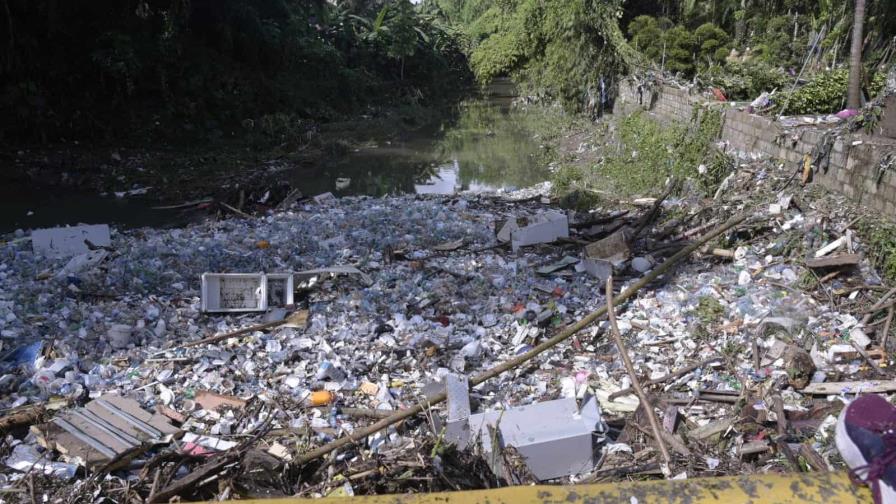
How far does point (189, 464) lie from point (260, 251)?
10.7ft

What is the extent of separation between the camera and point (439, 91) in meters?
22.1

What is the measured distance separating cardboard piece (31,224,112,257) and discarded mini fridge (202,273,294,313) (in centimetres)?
217

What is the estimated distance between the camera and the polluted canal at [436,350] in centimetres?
281

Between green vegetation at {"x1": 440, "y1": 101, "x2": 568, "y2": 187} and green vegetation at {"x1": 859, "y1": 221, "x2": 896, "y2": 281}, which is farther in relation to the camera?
green vegetation at {"x1": 440, "y1": 101, "x2": 568, "y2": 187}

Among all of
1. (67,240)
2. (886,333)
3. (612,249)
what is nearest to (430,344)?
(612,249)

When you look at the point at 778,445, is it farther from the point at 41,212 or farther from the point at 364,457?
the point at 41,212

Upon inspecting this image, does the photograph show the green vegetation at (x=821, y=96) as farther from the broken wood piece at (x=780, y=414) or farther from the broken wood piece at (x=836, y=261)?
the broken wood piece at (x=780, y=414)

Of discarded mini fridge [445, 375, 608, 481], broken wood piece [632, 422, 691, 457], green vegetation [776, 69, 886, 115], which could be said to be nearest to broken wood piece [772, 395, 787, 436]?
broken wood piece [632, 422, 691, 457]

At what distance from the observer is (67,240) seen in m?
6.16

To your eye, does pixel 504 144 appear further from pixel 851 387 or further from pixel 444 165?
pixel 851 387

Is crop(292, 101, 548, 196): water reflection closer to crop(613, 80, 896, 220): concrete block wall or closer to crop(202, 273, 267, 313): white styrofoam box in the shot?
crop(613, 80, 896, 220): concrete block wall

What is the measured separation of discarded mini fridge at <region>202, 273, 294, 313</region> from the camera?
186 inches

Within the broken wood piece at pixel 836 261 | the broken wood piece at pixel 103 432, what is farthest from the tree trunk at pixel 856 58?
the broken wood piece at pixel 103 432

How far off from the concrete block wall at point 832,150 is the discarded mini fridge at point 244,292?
448 cm
